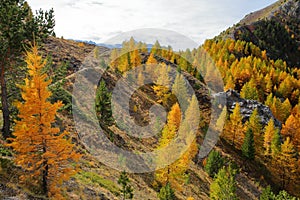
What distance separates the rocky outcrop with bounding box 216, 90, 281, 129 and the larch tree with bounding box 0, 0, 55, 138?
60.8 metres

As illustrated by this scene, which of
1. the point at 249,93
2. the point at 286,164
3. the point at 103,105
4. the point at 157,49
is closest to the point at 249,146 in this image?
the point at 286,164

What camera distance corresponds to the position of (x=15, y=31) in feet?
64.7

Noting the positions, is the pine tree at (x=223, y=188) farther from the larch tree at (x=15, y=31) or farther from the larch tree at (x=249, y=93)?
the larch tree at (x=249, y=93)

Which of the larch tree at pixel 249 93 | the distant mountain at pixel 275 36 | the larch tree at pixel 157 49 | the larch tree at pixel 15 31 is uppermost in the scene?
the distant mountain at pixel 275 36

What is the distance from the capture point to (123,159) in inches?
1602

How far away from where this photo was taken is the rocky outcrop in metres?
70.4

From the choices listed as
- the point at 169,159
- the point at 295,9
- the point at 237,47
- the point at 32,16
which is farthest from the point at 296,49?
the point at 32,16

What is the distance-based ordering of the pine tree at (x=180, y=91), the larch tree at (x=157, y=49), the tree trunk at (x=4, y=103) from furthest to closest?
the larch tree at (x=157, y=49) < the pine tree at (x=180, y=91) < the tree trunk at (x=4, y=103)

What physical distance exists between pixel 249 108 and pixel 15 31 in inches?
2568

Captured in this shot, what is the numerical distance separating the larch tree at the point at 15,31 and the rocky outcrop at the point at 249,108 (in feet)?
199

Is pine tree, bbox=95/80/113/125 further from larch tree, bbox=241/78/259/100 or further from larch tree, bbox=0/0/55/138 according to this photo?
larch tree, bbox=241/78/259/100

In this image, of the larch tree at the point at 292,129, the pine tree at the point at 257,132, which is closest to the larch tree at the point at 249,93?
the larch tree at the point at 292,129

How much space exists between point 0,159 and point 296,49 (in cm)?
17564

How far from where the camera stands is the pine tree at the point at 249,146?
57.9 metres
